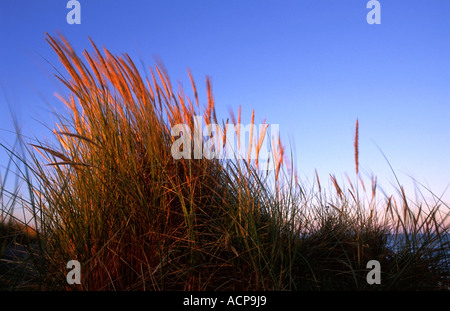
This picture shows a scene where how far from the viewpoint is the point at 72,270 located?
1.43 m

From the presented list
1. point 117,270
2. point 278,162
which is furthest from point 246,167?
point 117,270

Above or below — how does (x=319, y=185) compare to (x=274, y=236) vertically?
above

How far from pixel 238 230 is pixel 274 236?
0.53ft

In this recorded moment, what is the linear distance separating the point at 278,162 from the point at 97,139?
3.00ft

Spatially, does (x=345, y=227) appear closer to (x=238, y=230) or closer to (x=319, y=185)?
(x=319, y=185)

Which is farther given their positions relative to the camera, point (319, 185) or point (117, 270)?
point (319, 185)

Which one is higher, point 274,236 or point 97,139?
point 97,139

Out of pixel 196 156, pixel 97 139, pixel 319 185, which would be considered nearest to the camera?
A: pixel 97 139
